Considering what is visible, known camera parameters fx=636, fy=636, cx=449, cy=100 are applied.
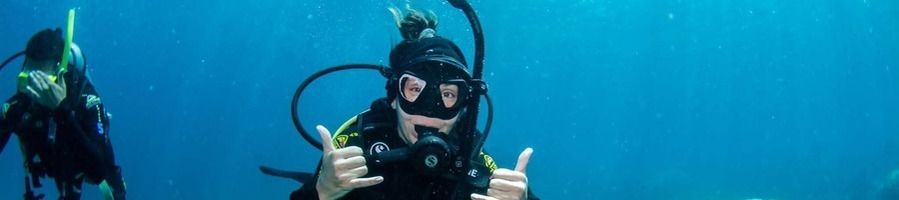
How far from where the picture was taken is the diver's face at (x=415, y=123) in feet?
10.1

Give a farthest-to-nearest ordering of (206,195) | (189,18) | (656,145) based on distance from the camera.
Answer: (189,18) < (656,145) < (206,195)

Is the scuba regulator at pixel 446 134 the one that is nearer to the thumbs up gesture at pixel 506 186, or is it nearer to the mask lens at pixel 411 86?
the mask lens at pixel 411 86

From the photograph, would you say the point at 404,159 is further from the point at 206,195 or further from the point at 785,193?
the point at 206,195

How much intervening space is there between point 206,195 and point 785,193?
116ft

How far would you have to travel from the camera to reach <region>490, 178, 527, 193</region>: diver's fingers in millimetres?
2523

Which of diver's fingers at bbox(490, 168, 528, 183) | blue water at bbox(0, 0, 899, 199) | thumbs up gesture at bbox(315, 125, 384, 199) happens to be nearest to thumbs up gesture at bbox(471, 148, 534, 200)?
diver's fingers at bbox(490, 168, 528, 183)

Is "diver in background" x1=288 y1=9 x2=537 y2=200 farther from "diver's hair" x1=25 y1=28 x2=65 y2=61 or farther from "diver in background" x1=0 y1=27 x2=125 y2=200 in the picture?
"diver's hair" x1=25 y1=28 x2=65 y2=61

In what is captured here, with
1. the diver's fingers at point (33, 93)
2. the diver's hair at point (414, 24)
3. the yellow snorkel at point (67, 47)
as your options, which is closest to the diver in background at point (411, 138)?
the diver's hair at point (414, 24)

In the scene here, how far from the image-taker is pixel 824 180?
38.4 meters

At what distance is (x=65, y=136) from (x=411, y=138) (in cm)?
299

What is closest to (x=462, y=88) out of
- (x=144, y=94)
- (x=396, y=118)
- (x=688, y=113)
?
(x=396, y=118)

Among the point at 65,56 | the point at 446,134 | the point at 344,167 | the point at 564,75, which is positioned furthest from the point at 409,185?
the point at 564,75

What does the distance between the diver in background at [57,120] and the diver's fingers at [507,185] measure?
328 cm

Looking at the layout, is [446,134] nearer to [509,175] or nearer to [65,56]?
[509,175]
